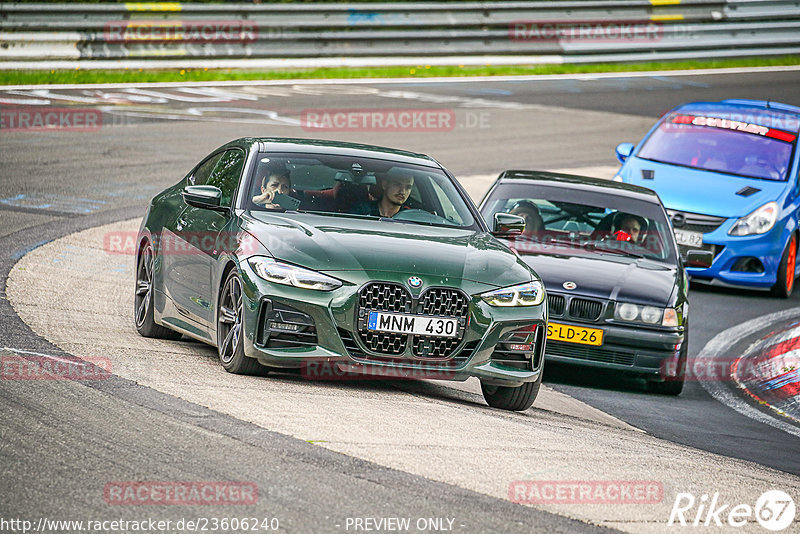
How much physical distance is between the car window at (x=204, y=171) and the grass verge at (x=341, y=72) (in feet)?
44.4

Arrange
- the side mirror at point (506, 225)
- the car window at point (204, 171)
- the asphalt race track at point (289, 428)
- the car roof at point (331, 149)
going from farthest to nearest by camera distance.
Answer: the car window at point (204, 171) → the car roof at point (331, 149) → the side mirror at point (506, 225) → the asphalt race track at point (289, 428)

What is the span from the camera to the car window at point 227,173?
894cm

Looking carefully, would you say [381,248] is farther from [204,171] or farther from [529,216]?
[529,216]

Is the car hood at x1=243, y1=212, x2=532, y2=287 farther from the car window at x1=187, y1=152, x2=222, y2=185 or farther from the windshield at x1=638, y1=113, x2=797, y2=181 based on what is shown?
the windshield at x1=638, y1=113, x2=797, y2=181

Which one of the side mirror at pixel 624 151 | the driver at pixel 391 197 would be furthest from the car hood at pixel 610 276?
the side mirror at pixel 624 151

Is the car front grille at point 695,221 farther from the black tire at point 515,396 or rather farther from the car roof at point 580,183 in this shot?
the black tire at point 515,396

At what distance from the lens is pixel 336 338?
7512 millimetres

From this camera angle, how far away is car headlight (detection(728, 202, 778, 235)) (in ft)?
45.8

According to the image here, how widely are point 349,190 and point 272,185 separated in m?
0.52

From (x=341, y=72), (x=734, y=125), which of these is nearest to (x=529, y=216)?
(x=734, y=125)

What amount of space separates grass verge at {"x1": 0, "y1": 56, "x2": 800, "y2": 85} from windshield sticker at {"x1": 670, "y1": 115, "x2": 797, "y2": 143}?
1183 cm

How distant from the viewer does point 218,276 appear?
26.8ft

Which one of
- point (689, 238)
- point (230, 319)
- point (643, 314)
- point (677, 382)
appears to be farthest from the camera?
point (689, 238)

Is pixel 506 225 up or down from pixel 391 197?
down
